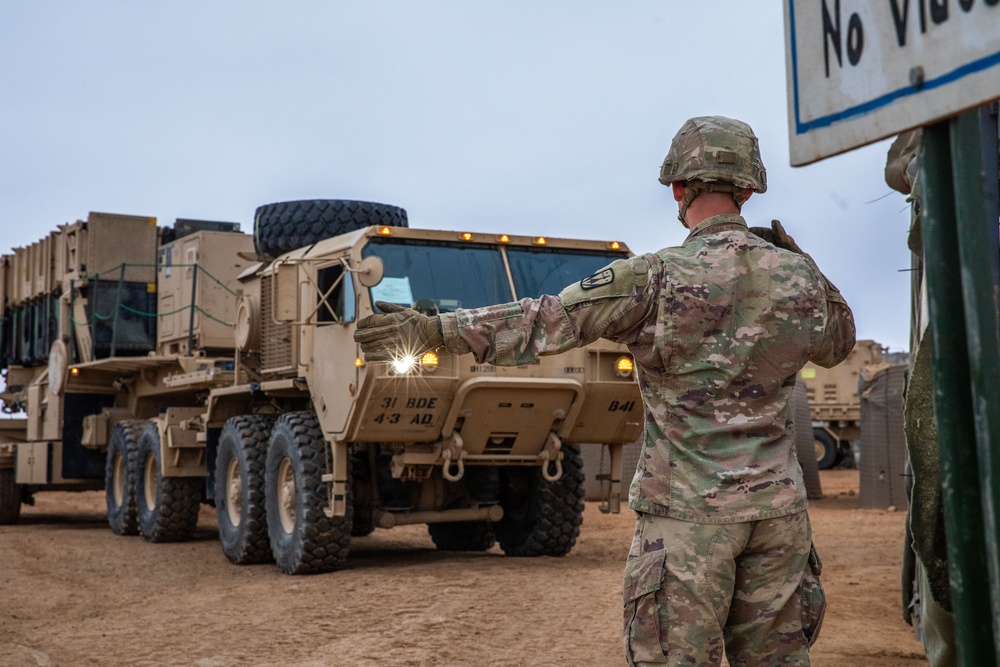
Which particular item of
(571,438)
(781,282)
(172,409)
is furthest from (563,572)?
(781,282)

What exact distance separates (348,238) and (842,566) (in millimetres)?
4562

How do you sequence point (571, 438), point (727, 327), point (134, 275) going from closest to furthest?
point (727, 327) < point (571, 438) < point (134, 275)

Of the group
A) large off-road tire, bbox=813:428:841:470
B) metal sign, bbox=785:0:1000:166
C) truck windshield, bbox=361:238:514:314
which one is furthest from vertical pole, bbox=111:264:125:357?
large off-road tire, bbox=813:428:841:470

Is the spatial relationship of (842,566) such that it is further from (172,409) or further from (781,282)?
(781,282)

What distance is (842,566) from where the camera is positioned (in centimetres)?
1002

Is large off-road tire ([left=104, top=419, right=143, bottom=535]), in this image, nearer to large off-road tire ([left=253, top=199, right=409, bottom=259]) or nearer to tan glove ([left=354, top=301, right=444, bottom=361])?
large off-road tire ([left=253, top=199, right=409, bottom=259])

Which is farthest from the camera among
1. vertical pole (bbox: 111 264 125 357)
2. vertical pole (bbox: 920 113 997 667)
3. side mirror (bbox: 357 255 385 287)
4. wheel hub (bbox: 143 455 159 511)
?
vertical pole (bbox: 111 264 125 357)

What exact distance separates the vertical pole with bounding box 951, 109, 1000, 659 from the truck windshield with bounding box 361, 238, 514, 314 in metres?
6.92

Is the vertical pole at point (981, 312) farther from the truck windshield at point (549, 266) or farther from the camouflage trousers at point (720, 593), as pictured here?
the truck windshield at point (549, 266)

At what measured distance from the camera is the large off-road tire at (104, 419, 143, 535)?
13.0 m

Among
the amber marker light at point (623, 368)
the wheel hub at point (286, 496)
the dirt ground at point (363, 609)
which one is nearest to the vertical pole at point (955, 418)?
the dirt ground at point (363, 609)

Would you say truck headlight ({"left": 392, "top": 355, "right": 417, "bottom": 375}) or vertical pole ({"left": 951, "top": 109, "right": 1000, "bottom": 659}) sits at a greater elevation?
truck headlight ({"left": 392, "top": 355, "right": 417, "bottom": 375})

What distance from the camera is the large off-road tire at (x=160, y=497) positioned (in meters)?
12.2

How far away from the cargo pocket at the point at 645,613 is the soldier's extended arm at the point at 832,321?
2.15ft
